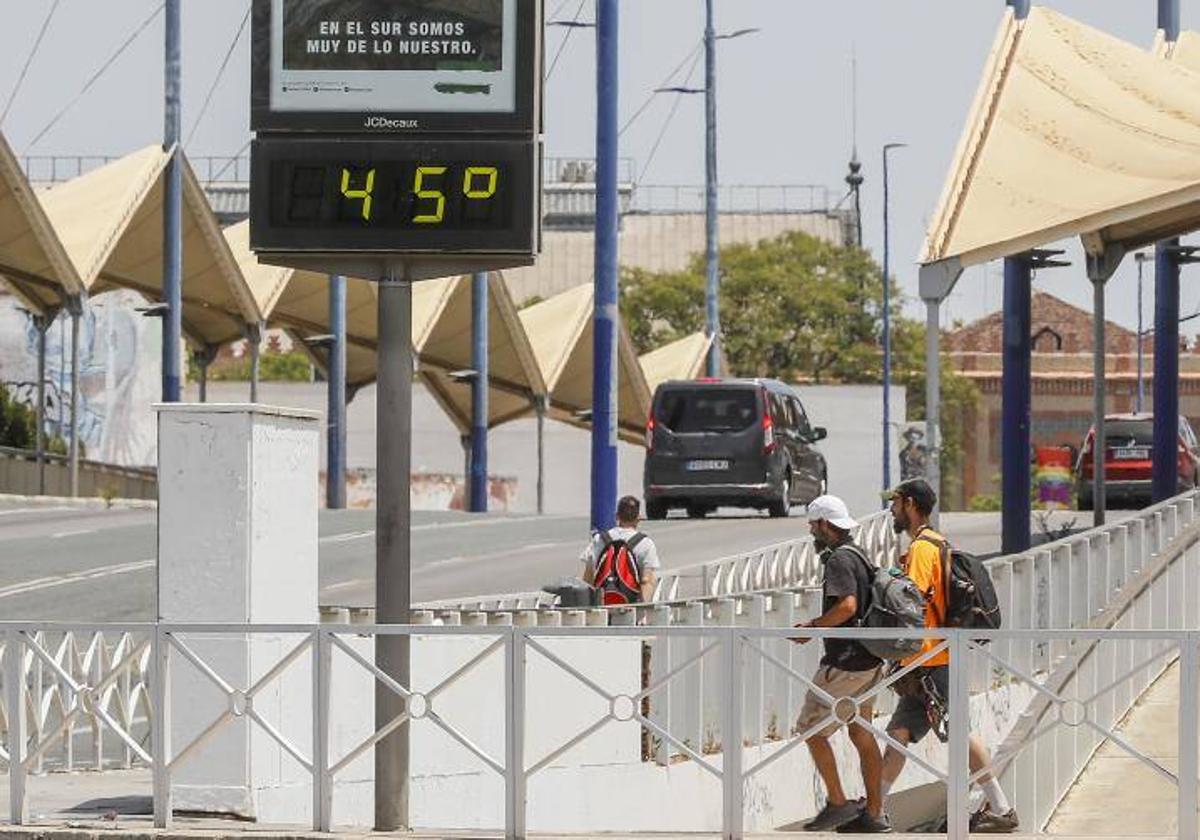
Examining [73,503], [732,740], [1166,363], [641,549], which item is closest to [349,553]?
[1166,363]

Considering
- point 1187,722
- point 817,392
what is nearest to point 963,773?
point 1187,722

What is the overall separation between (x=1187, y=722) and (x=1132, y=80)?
77.8ft

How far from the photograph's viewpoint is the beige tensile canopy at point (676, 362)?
277 feet

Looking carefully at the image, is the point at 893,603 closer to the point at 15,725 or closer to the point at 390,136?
the point at 390,136

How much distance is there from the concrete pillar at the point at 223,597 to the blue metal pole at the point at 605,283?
48.8ft

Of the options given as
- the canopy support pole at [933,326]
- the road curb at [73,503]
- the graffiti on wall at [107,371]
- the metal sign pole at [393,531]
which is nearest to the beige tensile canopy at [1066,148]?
the canopy support pole at [933,326]

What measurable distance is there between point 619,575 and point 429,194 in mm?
8167

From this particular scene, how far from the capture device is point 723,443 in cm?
4528

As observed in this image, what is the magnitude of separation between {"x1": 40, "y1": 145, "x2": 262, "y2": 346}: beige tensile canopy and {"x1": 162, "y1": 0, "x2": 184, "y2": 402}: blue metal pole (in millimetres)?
419

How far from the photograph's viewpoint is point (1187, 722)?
12898 millimetres

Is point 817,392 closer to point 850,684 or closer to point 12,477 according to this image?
point 12,477

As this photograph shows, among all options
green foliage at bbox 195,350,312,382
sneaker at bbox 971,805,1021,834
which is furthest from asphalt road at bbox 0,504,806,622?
green foliage at bbox 195,350,312,382

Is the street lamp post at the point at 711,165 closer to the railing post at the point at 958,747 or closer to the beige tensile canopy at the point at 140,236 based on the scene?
→ the beige tensile canopy at the point at 140,236

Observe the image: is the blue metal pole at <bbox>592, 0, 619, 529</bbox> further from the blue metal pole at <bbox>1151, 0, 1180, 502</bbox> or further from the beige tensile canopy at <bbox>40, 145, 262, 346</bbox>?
the beige tensile canopy at <bbox>40, 145, 262, 346</bbox>
